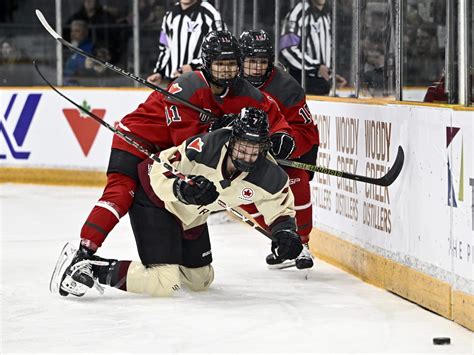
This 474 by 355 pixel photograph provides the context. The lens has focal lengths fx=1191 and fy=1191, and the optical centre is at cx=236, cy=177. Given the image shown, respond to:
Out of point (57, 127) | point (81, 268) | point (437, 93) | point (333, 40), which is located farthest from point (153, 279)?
point (57, 127)

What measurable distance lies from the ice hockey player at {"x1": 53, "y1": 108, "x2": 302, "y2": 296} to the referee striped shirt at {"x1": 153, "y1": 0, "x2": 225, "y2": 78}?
3466 mm

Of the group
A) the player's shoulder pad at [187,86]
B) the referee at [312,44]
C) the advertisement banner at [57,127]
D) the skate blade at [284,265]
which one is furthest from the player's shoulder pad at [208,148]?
the advertisement banner at [57,127]

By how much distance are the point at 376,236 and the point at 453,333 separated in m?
1.15

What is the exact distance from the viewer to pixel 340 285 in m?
5.12

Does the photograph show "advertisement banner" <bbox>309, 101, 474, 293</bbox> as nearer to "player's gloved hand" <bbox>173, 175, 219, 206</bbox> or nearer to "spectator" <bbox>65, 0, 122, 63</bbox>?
"player's gloved hand" <bbox>173, 175, 219, 206</bbox>

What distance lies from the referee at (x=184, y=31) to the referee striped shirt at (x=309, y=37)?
40.7 inches

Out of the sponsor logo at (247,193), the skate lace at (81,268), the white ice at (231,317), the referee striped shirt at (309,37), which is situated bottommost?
the white ice at (231,317)

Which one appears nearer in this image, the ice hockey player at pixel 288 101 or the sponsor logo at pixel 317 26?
the ice hockey player at pixel 288 101

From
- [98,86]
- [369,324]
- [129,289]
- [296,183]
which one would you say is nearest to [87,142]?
[98,86]

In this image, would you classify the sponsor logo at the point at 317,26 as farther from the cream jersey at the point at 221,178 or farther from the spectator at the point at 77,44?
the spectator at the point at 77,44

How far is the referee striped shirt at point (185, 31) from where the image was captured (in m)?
8.27

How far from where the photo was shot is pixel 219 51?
484cm

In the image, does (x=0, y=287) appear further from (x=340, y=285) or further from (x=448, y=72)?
(x=448, y=72)

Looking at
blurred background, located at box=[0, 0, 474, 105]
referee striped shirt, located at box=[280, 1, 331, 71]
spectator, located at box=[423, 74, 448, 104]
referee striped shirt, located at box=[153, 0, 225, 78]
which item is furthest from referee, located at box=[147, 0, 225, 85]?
spectator, located at box=[423, 74, 448, 104]
